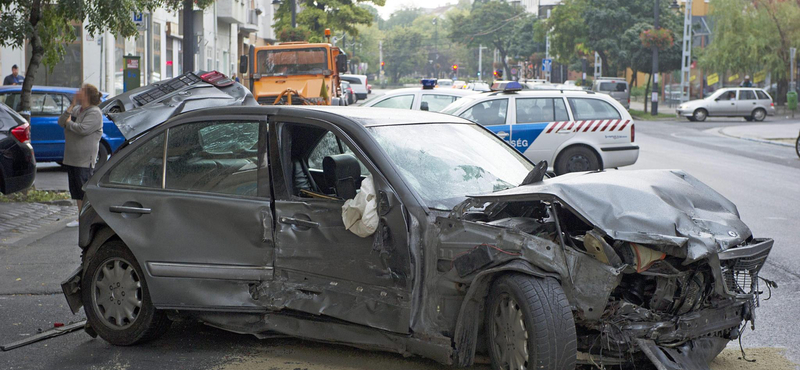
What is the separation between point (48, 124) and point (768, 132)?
2402 cm

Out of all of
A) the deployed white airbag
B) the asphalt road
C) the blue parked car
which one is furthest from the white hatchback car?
the deployed white airbag

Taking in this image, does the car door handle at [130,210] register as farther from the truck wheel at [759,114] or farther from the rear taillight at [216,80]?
the truck wheel at [759,114]

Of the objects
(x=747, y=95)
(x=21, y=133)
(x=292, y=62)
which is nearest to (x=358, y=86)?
(x=747, y=95)

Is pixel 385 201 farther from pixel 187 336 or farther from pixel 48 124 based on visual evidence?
pixel 48 124

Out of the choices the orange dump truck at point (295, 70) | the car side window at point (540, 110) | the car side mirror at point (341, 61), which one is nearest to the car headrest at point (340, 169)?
the car side window at point (540, 110)

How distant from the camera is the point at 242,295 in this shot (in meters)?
5.03

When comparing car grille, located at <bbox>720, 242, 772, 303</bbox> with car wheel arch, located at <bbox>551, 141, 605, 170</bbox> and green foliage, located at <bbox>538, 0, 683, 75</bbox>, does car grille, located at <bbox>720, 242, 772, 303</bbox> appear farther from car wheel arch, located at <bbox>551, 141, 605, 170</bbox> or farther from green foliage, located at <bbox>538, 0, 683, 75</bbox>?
green foliage, located at <bbox>538, 0, 683, 75</bbox>

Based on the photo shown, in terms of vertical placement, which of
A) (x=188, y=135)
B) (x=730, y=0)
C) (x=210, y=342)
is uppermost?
(x=730, y=0)

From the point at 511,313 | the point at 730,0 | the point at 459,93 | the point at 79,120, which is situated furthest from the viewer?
the point at 730,0

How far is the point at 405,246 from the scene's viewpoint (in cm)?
446

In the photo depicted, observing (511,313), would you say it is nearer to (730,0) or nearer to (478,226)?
(478,226)

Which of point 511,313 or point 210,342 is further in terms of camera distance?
point 210,342

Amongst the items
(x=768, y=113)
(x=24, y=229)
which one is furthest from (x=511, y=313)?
(x=768, y=113)

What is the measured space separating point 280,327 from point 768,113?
125 ft
